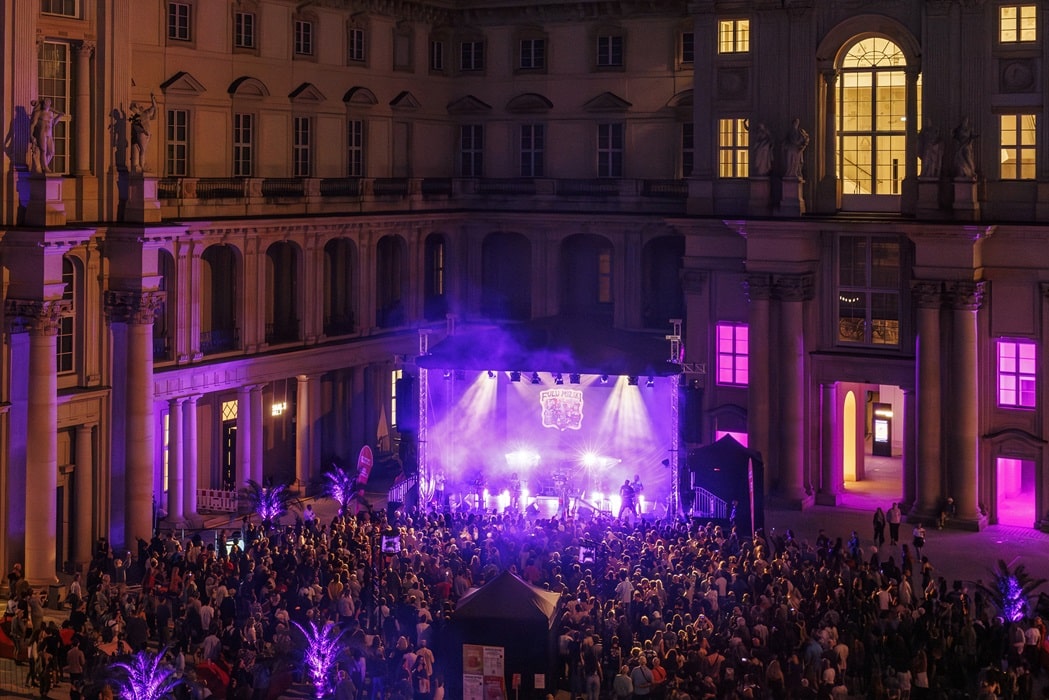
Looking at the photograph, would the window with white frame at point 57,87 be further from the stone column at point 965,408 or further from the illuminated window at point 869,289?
the stone column at point 965,408

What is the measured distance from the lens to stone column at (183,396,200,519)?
1908 inches

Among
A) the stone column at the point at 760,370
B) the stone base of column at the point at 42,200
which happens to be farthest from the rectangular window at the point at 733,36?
the stone base of column at the point at 42,200

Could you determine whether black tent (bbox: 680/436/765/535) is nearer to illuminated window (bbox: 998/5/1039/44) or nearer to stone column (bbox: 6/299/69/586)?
illuminated window (bbox: 998/5/1039/44)

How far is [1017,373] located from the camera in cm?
4800

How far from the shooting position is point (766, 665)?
99.6ft

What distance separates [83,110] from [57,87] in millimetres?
911

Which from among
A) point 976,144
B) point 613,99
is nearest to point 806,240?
point 976,144

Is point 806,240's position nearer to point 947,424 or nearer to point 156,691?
point 947,424

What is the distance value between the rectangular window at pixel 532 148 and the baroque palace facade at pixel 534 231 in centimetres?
72

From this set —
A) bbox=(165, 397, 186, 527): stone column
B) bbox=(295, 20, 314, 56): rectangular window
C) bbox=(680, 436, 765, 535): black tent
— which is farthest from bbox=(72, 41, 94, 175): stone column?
bbox=(680, 436, 765, 535): black tent

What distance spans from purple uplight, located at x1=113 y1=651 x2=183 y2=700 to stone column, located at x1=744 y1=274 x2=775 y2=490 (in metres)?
24.9

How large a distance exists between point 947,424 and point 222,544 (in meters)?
22.1

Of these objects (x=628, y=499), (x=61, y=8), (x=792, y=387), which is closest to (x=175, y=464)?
(x=628, y=499)

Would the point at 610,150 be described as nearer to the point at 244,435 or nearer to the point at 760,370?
the point at 760,370
